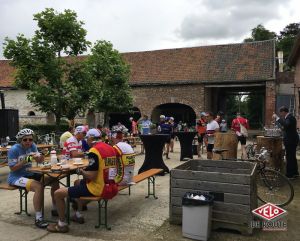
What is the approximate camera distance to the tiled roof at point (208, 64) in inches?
998

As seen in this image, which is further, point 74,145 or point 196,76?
point 196,76

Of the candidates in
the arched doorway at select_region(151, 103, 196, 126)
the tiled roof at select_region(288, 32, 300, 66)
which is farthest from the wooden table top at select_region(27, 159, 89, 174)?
the arched doorway at select_region(151, 103, 196, 126)

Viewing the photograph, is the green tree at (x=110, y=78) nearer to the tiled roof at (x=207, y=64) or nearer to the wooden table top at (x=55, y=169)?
the tiled roof at (x=207, y=64)

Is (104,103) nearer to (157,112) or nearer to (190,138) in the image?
(157,112)

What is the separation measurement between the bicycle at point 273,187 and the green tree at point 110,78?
14872 mm

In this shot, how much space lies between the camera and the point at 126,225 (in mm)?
5562

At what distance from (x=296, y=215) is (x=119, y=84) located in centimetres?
1759

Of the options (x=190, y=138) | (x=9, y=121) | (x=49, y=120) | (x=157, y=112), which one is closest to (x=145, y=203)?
(x=190, y=138)

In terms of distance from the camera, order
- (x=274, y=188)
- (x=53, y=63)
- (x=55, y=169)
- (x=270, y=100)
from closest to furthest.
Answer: (x=55, y=169) → (x=274, y=188) → (x=53, y=63) → (x=270, y=100)

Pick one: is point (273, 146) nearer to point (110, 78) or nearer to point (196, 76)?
point (110, 78)

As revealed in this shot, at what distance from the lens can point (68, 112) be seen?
1706cm

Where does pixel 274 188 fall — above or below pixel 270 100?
below

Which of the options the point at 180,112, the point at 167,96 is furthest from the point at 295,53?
the point at 180,112

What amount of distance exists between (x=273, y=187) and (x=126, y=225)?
A: 3008 mm
